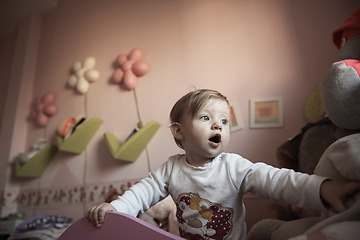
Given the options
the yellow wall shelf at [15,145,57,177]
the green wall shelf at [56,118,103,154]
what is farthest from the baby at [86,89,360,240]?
the yellow wall shelf at [15,145,57,177]

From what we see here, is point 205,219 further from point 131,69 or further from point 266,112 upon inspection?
point 131,69

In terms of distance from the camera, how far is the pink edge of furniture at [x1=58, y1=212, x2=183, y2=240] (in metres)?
0.67

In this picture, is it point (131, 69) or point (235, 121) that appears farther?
point (131, 69)

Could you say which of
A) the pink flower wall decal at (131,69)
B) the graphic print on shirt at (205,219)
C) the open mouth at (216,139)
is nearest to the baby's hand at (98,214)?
the graphic print on shirt at (205,219)

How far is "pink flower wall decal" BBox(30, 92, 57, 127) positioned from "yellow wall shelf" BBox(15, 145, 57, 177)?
0.99 ft

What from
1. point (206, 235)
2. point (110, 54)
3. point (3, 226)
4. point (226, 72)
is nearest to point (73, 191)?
point (3, 226)

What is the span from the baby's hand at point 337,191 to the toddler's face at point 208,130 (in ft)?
1.14

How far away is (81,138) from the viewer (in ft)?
7.20

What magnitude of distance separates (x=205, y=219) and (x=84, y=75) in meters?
1.91

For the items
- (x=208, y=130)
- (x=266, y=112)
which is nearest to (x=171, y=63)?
(x=266, y=112)

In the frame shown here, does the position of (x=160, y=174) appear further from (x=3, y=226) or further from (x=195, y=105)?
(x=3, y=226)

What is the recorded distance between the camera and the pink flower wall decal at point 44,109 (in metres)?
2.54

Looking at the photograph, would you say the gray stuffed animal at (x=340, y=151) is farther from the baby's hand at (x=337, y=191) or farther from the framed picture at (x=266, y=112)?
the framed picture at (x=266, y=112)

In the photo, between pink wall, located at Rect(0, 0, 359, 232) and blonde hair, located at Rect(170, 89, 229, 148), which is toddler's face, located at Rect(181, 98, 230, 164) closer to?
blonde hair, located at Rect(170, 89, 229, 148)
